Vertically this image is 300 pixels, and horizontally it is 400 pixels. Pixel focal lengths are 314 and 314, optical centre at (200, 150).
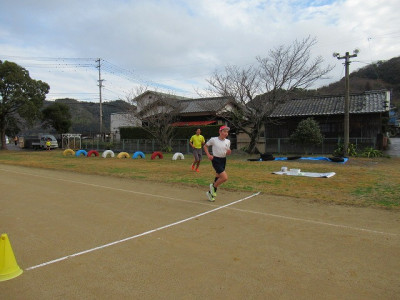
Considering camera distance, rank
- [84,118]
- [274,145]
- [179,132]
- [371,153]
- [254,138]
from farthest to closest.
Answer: [84,118] < [179,132] < [274,145] < [254,138] < [371,153]

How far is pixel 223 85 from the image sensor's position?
2108 cm

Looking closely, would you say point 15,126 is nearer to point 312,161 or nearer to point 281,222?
point 312,161

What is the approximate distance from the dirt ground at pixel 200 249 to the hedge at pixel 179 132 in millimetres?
19459

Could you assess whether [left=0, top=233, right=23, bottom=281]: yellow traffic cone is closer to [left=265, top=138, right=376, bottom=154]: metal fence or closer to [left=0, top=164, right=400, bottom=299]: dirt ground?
[left=0, top=164, right=400, bottom=299]: dirt ground

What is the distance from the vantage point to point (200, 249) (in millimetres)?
4188

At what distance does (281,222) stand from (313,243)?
1.08 metres

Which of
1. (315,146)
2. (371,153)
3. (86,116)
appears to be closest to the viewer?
(371,153)

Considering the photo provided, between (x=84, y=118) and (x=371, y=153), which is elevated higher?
(x=84, y=118)

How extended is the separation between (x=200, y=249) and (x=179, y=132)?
972 inches

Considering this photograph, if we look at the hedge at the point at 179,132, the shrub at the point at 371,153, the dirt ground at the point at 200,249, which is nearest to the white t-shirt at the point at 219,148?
the dirt ground at the point at 200,249

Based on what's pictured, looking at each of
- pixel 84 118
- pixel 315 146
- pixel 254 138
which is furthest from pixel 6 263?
pixel 84 118

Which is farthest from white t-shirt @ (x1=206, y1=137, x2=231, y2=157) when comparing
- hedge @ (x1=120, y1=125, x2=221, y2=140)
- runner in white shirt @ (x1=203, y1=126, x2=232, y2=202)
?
hedge @ (x1=120, y1=125, x2=221, y2=140)

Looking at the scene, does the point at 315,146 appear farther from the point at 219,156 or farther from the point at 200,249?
the point at 200,249

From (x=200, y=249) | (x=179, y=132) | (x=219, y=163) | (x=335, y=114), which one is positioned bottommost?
(x=200, y=249)
